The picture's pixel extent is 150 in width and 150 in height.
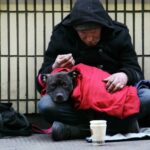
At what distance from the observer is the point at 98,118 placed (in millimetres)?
5992

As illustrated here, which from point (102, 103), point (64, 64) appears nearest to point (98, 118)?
point (102, 103)

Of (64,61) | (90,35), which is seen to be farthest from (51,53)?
(90,35)

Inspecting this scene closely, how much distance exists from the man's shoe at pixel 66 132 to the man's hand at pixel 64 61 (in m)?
0.55

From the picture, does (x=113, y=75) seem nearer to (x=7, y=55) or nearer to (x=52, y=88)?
(x=52, y=88)

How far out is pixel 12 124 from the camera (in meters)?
6.26

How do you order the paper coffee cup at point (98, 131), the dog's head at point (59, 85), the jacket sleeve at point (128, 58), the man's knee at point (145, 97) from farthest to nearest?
the jacket sleeve at point (128, 58), the man's knee at point (145, 97), the dog's head at point (59, 85), the paper coffee cup at point (98, 131)

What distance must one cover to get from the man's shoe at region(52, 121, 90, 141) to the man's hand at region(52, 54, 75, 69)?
1.80 ft

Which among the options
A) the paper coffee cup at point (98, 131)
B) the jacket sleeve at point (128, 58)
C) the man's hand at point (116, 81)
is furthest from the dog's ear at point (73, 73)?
the paper coffee cup at point (98, 131)

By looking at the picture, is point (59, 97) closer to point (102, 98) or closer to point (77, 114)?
point (77, 114)

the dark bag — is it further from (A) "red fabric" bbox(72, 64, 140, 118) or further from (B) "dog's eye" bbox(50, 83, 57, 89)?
(A) "red fabric" bbox(72, 64, 140, 118)

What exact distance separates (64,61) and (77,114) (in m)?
0.52

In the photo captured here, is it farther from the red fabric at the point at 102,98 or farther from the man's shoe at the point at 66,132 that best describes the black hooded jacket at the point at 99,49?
the man's shoe at the point at 66,132

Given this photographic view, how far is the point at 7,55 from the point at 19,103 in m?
0.53

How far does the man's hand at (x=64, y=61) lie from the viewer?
20.2 ft
